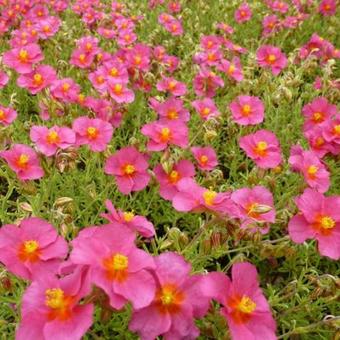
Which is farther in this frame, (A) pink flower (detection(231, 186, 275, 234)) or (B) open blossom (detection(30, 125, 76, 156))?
(B) open blossom (detection(30, 125, 76, 156))

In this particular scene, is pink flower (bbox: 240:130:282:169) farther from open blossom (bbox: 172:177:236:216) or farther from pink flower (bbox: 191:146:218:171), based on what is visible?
open blossom (bbox: 172:177:236:216)

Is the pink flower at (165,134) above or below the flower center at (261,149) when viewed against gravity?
below

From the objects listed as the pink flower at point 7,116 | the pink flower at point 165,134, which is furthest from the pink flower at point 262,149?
the pink flower at point 7,116

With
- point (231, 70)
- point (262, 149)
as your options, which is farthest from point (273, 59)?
point (262, 149)

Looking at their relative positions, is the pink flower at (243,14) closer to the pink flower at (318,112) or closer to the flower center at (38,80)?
the pink flower at (318,112)

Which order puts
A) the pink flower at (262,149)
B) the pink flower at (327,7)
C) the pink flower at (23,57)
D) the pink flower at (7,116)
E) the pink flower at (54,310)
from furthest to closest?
the pink flower at (327,7), the pink flower at (23,57), the pink flower at (7,116), the pink flower at (262,149), the pink flower at (54,310)

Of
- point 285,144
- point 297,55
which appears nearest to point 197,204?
point 285,144


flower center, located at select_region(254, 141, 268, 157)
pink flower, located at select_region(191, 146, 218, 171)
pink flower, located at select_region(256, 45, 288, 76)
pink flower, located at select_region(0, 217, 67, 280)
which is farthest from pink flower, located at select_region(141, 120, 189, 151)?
pink flower, located at select_region(256, 45, 288, 76)

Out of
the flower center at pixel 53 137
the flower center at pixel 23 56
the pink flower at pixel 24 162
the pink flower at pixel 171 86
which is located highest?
the flower center at pixel 53 137
